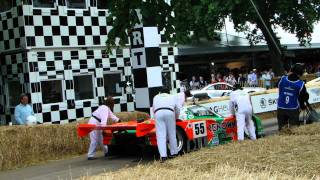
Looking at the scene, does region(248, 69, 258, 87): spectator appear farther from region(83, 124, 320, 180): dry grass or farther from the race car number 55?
region(83, 124, 320, 180): dry grass

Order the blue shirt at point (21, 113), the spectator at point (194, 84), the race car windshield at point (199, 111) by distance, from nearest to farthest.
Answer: the race car windshield at point (199, 111), the blue shirt at point (21, 113), the spectator at point (194, 84)

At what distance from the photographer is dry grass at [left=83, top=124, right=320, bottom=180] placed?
11.7 feet

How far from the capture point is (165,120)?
8852 millimetres

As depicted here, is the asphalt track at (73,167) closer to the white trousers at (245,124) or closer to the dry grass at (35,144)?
the dry grass at (35,144)

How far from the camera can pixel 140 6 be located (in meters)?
7.80

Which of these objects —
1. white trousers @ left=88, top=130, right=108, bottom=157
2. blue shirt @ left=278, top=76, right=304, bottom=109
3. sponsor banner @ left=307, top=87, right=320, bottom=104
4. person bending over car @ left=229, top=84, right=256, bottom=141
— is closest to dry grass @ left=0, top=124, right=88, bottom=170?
white trousers @ left=88, top=130, right=108, bottom=157

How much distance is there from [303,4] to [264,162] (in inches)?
1070

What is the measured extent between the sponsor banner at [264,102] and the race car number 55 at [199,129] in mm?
7082

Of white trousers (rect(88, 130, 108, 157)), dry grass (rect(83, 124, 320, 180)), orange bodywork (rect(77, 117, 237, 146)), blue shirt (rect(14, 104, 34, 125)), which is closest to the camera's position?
dry grass (rect(83, 124, 320, 180))

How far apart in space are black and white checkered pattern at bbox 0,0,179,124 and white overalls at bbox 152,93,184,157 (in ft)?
15.0

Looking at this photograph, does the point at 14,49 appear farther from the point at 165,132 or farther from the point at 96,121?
the point at 165,132

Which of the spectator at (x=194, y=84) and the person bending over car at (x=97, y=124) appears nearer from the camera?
the person bending over car at (x=97, y=124)

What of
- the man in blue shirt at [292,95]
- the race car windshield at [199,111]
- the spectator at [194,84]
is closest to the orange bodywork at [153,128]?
the race car windshield at [199,111]

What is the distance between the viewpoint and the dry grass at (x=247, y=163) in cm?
358
